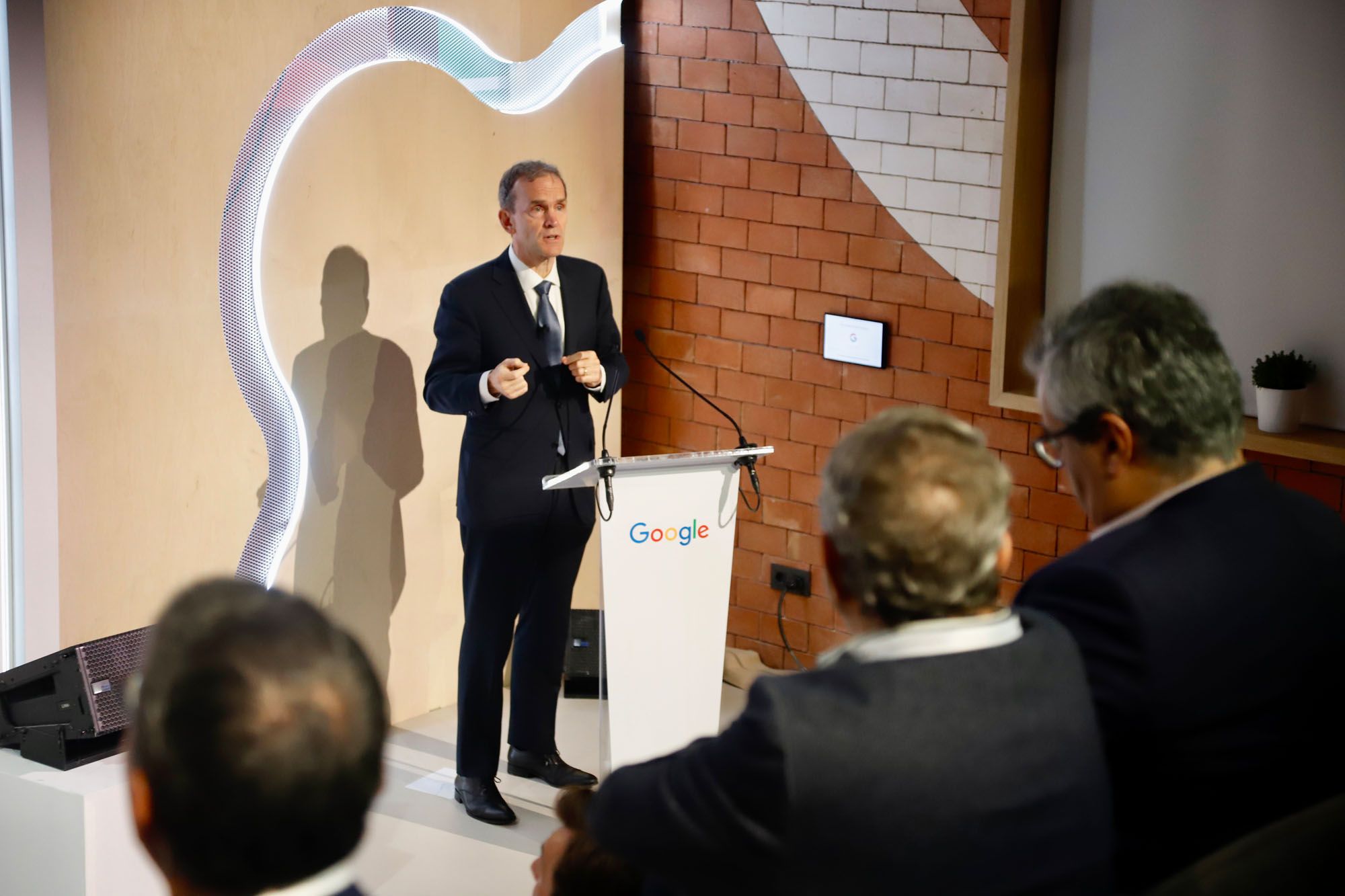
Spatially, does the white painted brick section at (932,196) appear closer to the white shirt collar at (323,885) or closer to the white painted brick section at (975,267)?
the white painted brick section at (975,267)

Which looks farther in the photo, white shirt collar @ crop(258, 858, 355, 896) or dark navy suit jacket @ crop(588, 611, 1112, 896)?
dark navy suit jacket @ crop(588, 611, 1112, 896)

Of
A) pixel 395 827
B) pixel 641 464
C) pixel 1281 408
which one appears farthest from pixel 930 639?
pixel 395 827

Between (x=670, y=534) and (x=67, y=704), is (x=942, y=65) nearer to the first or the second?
(x=670, y=534)

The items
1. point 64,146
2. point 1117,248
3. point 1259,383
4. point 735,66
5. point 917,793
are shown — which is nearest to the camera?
point 917,793

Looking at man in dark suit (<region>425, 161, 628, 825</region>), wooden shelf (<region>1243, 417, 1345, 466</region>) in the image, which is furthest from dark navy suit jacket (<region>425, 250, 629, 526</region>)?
wooden shelf (<region>1243, 417, 1345, 466</region>)

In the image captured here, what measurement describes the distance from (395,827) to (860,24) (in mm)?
2619

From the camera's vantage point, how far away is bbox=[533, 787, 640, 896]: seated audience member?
Result: 61.4 inches

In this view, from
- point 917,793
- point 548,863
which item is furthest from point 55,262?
point 917,793

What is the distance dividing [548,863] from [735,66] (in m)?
3.20

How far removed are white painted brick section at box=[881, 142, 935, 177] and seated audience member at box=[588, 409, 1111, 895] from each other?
2.82 meters

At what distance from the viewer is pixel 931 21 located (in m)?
3.91

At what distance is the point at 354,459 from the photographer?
3.78m

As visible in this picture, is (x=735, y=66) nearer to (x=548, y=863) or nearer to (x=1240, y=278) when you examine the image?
(x=1240, y=278)

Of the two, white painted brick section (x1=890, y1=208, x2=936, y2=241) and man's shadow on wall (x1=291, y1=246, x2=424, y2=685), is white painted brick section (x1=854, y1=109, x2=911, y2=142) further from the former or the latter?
man's shadow on wall (x1=291, y1=246, x2=424, y2=685)
